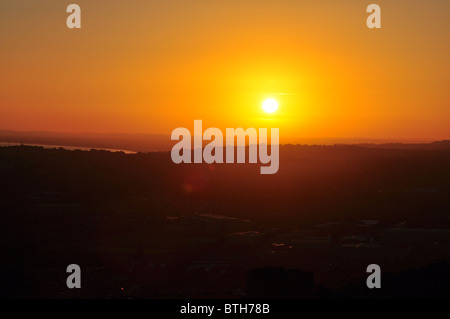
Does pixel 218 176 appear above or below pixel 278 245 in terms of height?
above

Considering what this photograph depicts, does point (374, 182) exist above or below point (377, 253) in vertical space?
above

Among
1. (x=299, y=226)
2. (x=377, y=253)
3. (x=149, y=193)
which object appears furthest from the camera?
(x=149, y=193)

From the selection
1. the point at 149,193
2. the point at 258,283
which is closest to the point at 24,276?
the point at 258,283

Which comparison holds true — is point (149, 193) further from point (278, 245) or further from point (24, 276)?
point (24, 276)

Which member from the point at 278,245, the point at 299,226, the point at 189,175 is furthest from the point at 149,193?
the point at 278,245

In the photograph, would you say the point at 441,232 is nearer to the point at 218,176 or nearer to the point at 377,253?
the point at 377,253
